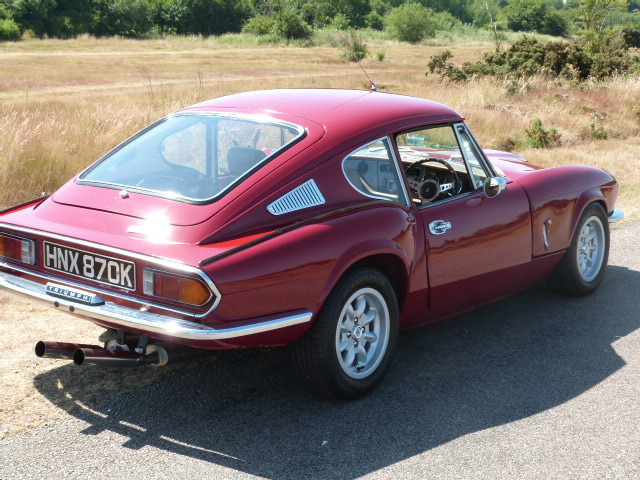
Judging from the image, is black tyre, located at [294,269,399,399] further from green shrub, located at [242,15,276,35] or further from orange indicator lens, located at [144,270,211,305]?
green shrub, located at [242,15,276,35]

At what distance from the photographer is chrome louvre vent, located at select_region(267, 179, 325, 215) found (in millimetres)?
3703

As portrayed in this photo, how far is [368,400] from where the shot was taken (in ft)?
13.2

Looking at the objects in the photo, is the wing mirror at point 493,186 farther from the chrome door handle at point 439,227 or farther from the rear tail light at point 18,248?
the rear tail light at point 18,248

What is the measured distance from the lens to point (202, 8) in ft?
257

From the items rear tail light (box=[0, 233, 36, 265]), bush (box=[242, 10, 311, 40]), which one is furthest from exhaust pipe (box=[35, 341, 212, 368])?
bush (box=[242, 10, 311, 40])

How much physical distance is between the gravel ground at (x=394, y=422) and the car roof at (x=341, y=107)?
1.37 m

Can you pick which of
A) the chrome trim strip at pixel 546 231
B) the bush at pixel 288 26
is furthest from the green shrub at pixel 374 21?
→ the chrome trim strip at pixel 546 231

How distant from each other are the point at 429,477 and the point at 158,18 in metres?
79.3

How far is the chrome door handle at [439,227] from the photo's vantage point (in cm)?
433

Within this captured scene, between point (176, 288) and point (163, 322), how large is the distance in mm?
153

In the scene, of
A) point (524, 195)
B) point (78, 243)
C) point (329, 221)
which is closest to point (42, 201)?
point (78, 243)

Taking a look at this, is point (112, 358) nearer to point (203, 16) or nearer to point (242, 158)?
point (242, 158)

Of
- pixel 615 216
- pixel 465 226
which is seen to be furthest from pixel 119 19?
pixel 465 226

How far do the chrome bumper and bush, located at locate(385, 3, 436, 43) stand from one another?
6641 cm
